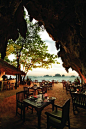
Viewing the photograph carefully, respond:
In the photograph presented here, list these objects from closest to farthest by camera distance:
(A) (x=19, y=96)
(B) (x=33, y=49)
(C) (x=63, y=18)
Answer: (A) (x=19, y=96) → (C) (x=63, y=18) → (B) (x=33, y=49)

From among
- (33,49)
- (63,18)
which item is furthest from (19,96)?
(33,49)

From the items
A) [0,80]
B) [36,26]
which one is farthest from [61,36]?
[0,80]

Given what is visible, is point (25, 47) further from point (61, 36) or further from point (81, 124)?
point (81, 124)

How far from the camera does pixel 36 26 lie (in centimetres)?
1534

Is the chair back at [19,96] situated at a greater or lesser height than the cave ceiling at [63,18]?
lesser

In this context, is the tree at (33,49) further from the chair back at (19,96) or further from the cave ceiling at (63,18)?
the chair back at (19,96)

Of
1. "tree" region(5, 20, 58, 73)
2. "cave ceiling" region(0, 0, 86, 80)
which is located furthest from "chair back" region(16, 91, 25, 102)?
"tree" region(5, 20, 58, 73)

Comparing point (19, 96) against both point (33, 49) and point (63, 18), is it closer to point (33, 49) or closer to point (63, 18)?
point (63, 18)

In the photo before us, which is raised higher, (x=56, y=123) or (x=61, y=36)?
(x=61, y=36)

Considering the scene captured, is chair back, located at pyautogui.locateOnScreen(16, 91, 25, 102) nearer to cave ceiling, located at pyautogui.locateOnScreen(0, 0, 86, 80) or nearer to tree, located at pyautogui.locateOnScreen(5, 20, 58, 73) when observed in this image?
A: cave ceiling, located at pyautogui.locateOnScreen(0, 0, 86, 80)

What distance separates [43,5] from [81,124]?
10700mm

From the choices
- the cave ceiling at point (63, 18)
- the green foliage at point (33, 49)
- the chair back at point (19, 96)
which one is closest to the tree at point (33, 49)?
the green foliage at point (33, 49)

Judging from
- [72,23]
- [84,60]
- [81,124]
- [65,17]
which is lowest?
[81,124]

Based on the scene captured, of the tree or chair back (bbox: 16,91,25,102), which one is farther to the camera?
the tree
